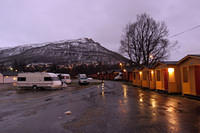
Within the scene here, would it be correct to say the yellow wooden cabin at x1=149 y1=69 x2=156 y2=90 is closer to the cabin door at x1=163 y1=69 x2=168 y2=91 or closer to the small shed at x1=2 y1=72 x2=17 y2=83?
the cabin door at x1=163 y1=69 x2=168 y2=91

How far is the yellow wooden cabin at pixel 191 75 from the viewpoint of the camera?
12.0 meters

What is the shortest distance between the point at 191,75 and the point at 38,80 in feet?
65.6

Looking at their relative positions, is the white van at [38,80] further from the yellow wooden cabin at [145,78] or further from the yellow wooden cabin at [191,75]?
the yellow wooden cabin at [191,75]

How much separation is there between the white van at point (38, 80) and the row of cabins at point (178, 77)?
14.1 meters

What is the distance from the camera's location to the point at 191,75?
1273 centimetres

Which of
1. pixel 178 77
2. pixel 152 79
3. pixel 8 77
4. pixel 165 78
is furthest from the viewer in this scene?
pixel 8 77

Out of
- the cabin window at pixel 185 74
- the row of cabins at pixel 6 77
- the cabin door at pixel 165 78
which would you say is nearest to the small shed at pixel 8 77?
the row of cabins at pixel 6 77

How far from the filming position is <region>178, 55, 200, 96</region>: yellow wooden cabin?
12.0 m

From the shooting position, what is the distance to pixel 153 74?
19.8 metres

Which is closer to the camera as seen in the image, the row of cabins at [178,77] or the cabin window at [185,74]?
the row of cabins at [178,77]

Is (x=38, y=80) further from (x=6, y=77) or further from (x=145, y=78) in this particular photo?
(x=6, y=77)

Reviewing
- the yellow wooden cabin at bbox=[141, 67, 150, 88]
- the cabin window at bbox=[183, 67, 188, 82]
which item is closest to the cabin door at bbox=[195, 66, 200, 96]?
the cabin window at bbox=[183, 67, 188, 82]

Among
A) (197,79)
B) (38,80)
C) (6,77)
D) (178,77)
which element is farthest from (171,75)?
(6,77)

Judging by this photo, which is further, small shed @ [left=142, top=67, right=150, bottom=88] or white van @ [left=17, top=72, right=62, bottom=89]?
white van @ [left=17, top=72, right=62, bottom=89]
